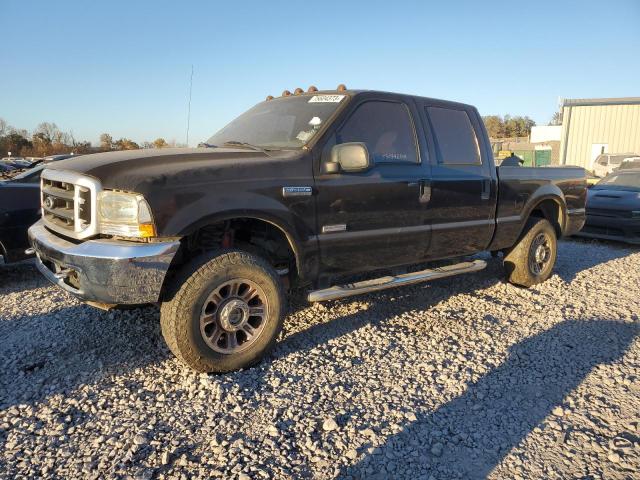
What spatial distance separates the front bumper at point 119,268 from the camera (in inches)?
105

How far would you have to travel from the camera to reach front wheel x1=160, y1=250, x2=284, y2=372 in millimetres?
2889

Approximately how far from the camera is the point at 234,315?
3.11 m

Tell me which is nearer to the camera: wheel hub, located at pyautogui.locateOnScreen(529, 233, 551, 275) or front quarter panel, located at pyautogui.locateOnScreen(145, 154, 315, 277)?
front quarter panel, located at pyautogui.locateOnScreen(145, 154, 315, 277)

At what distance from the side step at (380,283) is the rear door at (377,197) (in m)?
0.13

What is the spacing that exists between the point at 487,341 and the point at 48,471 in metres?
3.13

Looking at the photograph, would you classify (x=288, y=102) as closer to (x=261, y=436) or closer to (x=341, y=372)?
(x=341, y=372)

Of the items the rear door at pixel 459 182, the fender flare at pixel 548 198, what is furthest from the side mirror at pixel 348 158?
the fender flare at pixel 548 198

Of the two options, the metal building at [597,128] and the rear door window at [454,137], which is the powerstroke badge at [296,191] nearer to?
the rear door window at [454,137]

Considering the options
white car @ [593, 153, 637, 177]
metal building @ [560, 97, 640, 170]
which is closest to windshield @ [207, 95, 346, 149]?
white car @ [593, 153, 637, 177]

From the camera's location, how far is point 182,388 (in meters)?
2.90

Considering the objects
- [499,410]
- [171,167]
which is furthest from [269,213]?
[499,410]

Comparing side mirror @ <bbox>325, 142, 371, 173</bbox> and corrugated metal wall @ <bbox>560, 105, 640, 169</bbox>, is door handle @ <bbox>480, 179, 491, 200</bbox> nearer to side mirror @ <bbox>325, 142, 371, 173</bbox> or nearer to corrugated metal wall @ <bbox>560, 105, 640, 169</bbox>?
side mirror @ <bbox>325, 142, 371, 173</bbox>

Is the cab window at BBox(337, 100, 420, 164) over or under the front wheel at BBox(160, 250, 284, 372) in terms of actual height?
over

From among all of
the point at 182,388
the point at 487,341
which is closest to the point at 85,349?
the point at 182,388
